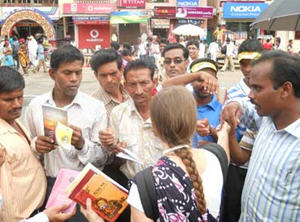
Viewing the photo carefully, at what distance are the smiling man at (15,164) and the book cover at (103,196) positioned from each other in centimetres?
43

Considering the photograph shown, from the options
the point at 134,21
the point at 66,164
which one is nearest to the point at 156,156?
the point at 66,164

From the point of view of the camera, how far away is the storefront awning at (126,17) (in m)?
23.1

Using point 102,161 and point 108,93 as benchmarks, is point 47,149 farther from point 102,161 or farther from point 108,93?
point 108,93

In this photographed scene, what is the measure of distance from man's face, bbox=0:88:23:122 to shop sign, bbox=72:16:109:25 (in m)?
22.9

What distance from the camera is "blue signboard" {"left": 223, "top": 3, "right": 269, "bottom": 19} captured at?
25062 millimetres

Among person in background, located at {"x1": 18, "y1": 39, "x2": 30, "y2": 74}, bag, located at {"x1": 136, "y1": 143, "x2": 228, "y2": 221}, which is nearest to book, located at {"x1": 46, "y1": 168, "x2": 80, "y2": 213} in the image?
bag, located at {"x1": 136, "y1": 143, "x2": 228, "y2": 221}

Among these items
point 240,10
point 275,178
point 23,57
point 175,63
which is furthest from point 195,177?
point 240,10

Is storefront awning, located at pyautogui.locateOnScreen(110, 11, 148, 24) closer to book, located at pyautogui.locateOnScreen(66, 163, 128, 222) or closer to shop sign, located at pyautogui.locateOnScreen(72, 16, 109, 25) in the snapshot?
shop sign, located at pyautogui.locateOnScreen(72, 16, 109, 25)

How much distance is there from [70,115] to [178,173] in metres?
1.14

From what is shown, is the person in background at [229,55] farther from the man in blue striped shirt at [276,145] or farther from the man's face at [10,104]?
the man's face at [10,104]

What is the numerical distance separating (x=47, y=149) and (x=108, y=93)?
1042 mm

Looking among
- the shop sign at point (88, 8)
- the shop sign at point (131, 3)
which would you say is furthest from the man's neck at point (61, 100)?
the shop sign at point (131, 3)

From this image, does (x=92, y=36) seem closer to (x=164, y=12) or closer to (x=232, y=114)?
(x=164, y=12)

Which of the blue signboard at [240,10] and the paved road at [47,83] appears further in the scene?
the blue signboard at [240,10]
